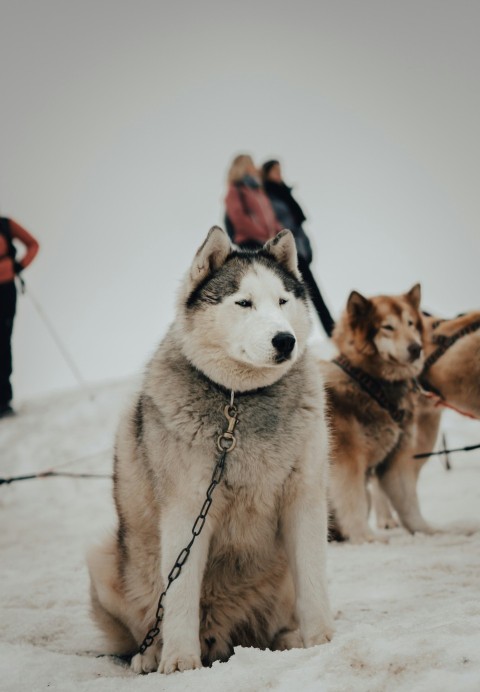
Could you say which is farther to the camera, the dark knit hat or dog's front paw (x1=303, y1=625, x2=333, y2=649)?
the dark knit hat

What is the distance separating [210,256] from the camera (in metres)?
2.56

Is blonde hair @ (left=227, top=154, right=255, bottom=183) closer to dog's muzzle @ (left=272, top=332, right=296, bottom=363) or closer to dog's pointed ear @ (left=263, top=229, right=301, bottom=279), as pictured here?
dog's pointed ear @ (left=263, top=229, right=301, bottom=279)

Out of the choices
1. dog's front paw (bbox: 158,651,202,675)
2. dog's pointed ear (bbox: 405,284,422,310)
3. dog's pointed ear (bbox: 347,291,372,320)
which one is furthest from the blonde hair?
dog's front paw (bbox: 158,651,202,675)

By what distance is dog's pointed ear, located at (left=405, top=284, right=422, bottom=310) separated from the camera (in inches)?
182

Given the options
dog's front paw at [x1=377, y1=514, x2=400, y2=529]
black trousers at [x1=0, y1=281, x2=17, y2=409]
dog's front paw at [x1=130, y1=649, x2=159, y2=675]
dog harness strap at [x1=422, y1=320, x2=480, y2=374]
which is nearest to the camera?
dog's front paw at [x1=130, y1=649, x2=159, y2=675]

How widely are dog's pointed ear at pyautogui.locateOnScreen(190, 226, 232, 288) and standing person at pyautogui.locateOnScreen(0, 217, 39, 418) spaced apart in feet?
16.9

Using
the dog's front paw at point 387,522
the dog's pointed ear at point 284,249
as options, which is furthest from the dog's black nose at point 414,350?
the dog's pointed ear at point 284,249

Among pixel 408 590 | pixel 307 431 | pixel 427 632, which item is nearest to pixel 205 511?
pixel 307 431

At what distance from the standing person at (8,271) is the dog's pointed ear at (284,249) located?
516cm

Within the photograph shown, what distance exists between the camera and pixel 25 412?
8.90m

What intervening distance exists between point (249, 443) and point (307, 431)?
255mm

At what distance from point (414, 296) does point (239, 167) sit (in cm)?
258

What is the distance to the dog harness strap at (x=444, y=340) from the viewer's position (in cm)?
439

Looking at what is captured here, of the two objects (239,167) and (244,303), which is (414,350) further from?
(239,167)
